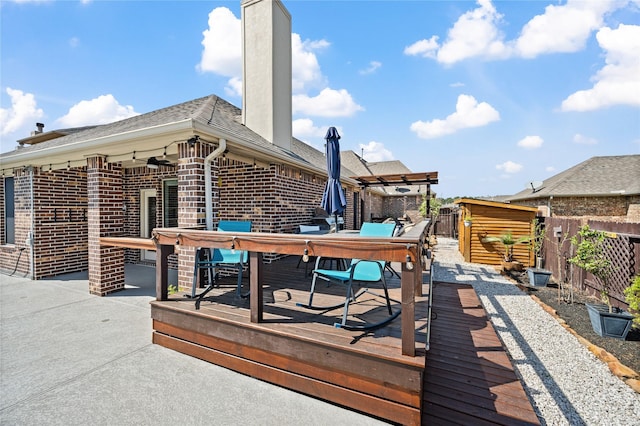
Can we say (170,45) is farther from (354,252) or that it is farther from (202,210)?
(354,252)

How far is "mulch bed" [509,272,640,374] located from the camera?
3346 mm

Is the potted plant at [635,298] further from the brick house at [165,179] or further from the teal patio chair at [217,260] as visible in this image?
the brick house at [165,179]

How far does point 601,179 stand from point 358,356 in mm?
18080

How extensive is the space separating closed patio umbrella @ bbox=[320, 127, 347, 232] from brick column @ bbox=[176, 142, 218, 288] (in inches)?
89.1

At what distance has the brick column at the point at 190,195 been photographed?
3975mm

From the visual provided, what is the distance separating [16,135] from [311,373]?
58.0 feet

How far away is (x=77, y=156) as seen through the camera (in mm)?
5133

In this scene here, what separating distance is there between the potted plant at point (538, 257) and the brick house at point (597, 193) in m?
6.31

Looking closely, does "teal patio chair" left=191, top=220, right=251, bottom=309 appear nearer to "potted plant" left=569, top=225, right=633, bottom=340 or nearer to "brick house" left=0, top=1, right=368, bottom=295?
"brick house" left=0, top=1, right=368, bottom=295

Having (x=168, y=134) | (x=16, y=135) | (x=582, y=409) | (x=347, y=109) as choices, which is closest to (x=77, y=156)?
(x=168, y=134)

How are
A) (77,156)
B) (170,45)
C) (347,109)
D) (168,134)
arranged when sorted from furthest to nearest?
(347,109)
(170,45)
(77,156)
(168,134)

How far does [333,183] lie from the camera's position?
211 inches

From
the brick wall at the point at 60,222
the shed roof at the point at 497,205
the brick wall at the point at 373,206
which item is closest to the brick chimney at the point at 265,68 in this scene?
the brick wall at the point at 60,222

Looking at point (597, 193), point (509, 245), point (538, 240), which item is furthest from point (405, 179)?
point (597, 193)
